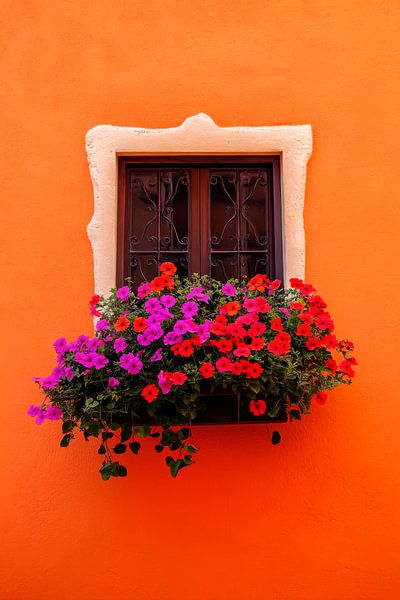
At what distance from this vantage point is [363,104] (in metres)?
3.19

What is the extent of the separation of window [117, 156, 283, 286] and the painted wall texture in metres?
0.20

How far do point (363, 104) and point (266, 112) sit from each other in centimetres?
51

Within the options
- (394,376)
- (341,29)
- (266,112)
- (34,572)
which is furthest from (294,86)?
(34,572)

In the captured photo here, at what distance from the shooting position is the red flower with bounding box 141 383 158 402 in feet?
7.91

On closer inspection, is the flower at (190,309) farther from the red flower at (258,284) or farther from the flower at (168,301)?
the red flower at (258,284)

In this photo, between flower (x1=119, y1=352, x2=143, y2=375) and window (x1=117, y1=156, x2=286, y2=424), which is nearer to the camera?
flower (x1=119, y1=352, x2=143, y2=375)

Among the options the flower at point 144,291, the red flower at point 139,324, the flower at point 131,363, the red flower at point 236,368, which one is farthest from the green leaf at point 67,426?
the red flower at point 236,368

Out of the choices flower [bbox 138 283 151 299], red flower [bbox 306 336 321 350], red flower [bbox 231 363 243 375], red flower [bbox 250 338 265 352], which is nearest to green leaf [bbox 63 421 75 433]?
flower [bbox 138 283 151 299]

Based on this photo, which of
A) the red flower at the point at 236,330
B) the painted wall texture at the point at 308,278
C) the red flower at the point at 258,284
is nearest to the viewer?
the red flower at the point at 236,330

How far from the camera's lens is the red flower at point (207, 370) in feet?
7.93

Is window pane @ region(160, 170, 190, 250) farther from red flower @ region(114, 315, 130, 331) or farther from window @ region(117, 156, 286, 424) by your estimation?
red flower @ region(114, 315, 130, 331)

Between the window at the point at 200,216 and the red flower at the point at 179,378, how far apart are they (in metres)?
0.83

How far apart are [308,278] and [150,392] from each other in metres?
1.08

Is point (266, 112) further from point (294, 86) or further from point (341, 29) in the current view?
point (341, 29)
